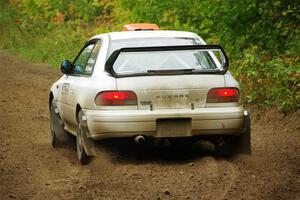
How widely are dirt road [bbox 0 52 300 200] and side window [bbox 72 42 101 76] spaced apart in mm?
979

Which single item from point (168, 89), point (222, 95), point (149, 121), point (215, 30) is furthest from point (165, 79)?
point (215, 30)

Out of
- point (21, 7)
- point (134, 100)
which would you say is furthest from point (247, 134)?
point (21, 7)

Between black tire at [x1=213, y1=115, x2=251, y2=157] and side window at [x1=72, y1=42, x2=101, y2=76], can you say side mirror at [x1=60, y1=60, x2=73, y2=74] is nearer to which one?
side window at [x1=72, y1=42, x2=101, y2=76]

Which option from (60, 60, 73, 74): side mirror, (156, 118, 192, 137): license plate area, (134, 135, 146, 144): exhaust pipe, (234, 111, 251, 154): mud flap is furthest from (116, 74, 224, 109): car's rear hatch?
(60, 60, 73, 74): side mirror

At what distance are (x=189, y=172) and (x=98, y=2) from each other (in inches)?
761

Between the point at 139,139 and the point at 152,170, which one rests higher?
the point at 139,139

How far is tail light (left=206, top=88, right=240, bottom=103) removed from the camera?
27.6ft

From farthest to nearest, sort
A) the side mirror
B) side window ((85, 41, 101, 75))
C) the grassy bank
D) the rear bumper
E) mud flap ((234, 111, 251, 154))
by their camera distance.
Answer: the grassy bank
the side mirror
side window ((85, 41, 101, 75))
mud flap ((234, 111, 251, 154))
the rear bumper

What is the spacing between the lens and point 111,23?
26.1m

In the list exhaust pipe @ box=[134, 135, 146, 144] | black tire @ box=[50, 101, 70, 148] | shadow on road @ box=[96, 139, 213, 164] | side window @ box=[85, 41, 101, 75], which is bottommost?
black tire @ box=[50, 101, 70, 148]

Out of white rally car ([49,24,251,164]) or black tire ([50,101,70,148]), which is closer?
white rally car ([49,24,251,164])

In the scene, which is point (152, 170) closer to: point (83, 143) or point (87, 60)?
point (83, 143)

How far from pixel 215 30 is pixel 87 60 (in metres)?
8.29

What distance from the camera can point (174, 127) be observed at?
8.32m
